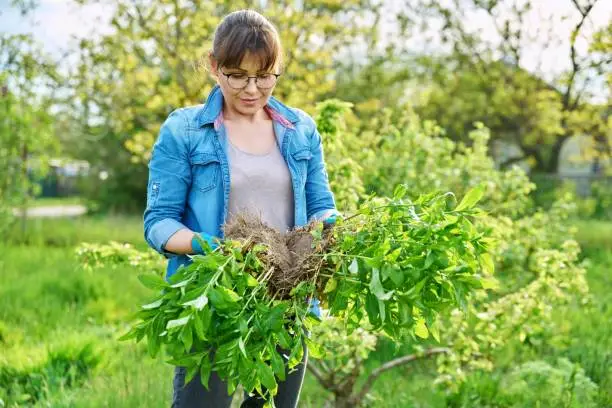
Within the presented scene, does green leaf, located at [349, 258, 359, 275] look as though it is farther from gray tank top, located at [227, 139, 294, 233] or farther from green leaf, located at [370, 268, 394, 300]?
gray tank top, located at [227, 139, 294, 233]

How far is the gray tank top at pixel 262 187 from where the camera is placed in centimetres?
247

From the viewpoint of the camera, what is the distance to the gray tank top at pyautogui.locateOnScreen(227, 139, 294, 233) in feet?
8.09

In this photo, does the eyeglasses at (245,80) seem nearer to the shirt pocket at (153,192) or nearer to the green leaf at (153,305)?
the shirt pocket at (153,192)

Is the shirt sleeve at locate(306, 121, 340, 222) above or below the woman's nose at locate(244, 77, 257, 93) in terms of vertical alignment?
below

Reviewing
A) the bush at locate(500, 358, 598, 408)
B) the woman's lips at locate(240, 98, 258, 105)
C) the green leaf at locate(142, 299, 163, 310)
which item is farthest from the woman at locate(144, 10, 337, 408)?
the bush at locate(500, 358, 598, 408)

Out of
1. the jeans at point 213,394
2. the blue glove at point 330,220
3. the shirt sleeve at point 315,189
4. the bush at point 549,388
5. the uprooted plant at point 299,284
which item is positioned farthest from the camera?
the bush at point 549,388

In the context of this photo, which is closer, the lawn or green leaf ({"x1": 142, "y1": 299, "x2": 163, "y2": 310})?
green leaf ({"x1": 142, "y1": 299, "x2": 163, "y2": 310})

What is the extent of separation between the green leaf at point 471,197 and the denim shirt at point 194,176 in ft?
1.59

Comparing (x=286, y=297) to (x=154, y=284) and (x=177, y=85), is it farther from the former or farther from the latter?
(x=177, y=85)

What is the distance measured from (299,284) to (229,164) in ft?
1.67

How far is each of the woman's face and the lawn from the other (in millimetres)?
856

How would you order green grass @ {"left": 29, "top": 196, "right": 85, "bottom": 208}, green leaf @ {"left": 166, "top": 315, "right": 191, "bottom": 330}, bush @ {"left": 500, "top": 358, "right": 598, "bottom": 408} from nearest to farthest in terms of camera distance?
green leaf @ {"left": 166, "top": 315, "right": 191, "bottom": 330}
bush @ {"left": 500, "top": 358, "right": 598, "bottom": 408}
green grass @ {"left": 29, "top": 196, "right": 85, "bottom": 208}

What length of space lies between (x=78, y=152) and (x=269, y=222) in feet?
50.3

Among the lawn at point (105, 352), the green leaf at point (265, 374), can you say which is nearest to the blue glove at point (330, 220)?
the green leaf at point (265, 374)
